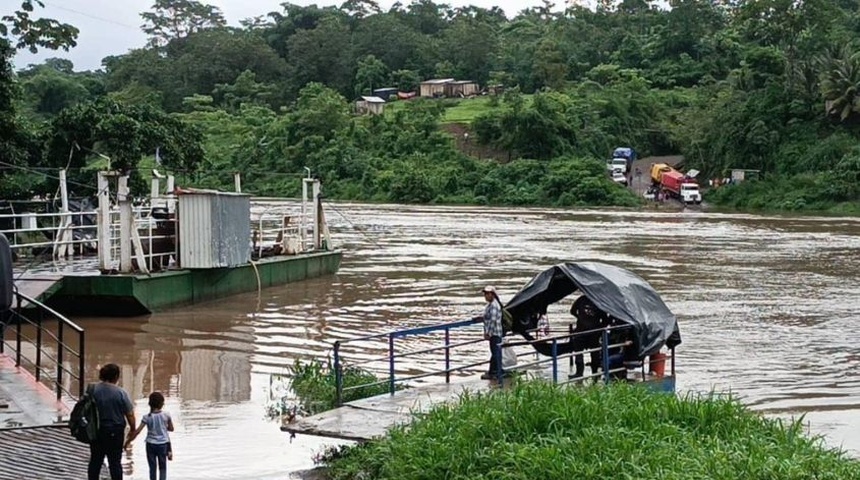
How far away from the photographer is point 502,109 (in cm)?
8669

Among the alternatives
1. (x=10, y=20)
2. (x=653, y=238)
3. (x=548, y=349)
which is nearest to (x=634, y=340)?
(x=548, y=349)

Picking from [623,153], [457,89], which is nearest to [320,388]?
[623,153]

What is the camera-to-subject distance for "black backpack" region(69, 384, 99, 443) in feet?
28.9

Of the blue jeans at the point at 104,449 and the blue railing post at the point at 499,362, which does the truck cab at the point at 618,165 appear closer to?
the blue railing post at the point at 499,362

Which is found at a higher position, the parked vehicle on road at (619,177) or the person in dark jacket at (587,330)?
the parked vehicle on road at (619,177)

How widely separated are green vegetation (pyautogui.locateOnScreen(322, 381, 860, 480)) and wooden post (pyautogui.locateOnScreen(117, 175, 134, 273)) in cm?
1130

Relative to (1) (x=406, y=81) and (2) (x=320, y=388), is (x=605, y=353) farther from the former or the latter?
(1) (x=406, y=81)

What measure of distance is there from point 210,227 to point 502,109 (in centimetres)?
6615

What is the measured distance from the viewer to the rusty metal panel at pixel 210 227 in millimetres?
21797

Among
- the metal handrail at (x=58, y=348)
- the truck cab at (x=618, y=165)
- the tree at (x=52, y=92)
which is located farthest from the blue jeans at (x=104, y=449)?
the tree at (x=52, y=92)

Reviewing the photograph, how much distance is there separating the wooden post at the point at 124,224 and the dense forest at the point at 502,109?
8105mm

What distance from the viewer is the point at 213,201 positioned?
2189 centimetres

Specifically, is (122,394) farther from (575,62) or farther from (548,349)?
(575,62)

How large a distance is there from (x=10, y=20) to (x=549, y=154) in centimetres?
5838
